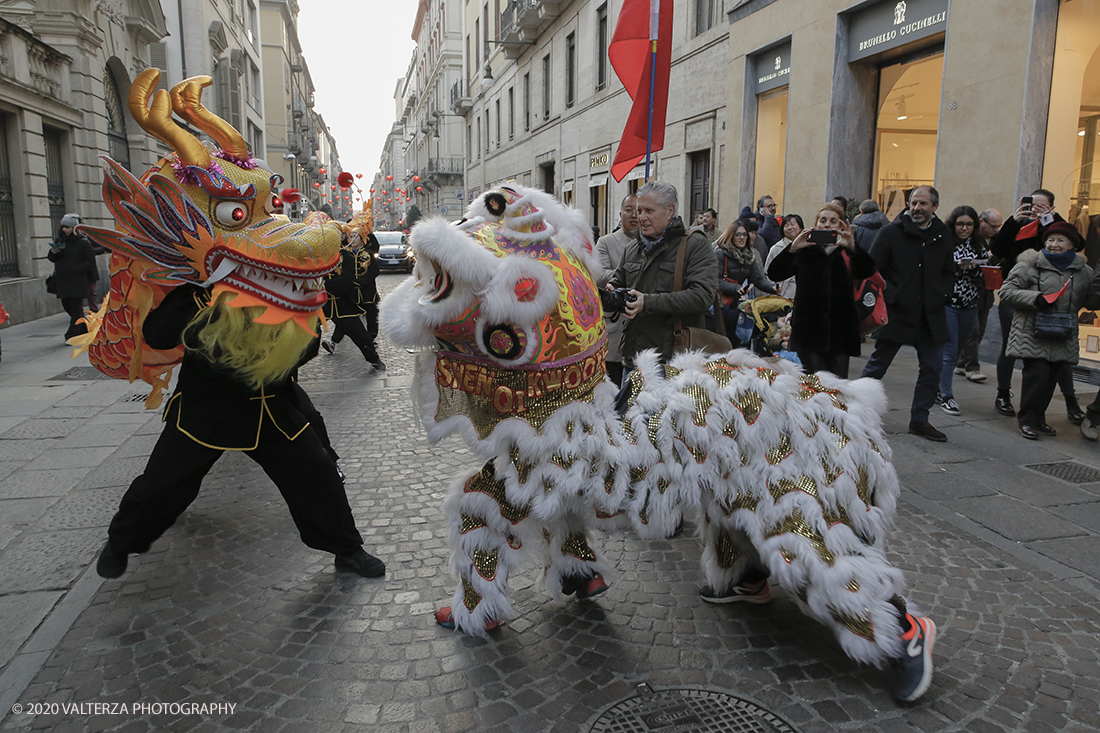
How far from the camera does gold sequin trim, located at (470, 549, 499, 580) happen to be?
2.74 metres

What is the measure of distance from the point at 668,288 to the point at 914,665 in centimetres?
229

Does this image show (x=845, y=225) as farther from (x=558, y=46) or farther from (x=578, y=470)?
(x=558, y=46)

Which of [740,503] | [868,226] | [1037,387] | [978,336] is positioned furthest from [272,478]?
[978,336]

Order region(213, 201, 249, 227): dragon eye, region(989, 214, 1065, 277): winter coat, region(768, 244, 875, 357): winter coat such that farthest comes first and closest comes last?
region(989, 214, 1065, 277): winter coat
region(768, 244, 875, 357): winter coat
region(213, 201, 249, 227): dragon eye

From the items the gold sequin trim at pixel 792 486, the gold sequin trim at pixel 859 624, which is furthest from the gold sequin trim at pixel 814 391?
the gold sequin trim at pixel 859 624

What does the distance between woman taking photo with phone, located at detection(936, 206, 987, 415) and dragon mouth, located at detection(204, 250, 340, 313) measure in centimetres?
583

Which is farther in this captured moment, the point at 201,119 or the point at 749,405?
the point at 201,119

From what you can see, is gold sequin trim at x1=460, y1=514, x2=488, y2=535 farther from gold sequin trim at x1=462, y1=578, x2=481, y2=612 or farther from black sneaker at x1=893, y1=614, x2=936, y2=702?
black sneaker at x1=893, y1=614, x2=936, y2=702

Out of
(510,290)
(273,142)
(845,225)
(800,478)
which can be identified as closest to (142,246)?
(510,290)

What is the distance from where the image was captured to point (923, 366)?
5766mm

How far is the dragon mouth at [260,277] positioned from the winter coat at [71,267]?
30.0 ft

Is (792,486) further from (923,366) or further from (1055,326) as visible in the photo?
(1055,326)

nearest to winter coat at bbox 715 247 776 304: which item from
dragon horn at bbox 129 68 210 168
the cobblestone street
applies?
the cobblestone street

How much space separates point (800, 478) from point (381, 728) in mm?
1642
